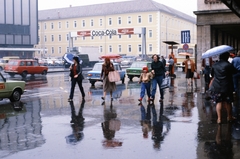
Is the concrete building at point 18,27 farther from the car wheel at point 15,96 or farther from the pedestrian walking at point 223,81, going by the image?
the pedestrian walking at point 223,81

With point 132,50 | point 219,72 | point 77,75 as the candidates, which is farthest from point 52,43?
point 219,72

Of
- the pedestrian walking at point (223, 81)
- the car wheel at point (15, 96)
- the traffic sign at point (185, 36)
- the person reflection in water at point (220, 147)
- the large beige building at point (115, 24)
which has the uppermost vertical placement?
the large beige building at point (115, 24)

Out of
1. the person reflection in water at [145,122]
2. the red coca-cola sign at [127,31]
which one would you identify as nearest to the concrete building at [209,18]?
the person reflection in water at [145,122]

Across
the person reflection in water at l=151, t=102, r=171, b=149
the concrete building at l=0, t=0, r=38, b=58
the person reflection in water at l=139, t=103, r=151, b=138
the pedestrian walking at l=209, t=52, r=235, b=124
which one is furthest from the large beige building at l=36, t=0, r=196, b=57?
the pedestrian walking at l=209, t=52, r=235, b=124

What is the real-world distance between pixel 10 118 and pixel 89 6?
8796 cm

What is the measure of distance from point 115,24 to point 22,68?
6001 cm

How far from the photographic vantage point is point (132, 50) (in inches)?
3558

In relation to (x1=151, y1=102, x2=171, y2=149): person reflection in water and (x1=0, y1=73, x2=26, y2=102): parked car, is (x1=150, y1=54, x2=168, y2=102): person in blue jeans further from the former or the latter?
(x1=0, y1=73, x2=26, y2=102): parked car

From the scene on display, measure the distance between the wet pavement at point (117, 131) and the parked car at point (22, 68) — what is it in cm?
2001

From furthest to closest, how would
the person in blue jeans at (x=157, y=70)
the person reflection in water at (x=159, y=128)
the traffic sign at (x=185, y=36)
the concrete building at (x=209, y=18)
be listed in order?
the traffic sign at (x=185, y=36)
the concrete building at (x=209, y=18)
the person in blue jeans at (x=157, y=70)
the person reflection in water at (x=159, y=128)

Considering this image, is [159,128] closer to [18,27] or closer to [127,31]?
[127,31]

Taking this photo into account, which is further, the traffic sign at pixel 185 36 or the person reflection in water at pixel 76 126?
the traffic sign at pixel 185 36

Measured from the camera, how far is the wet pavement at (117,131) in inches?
267

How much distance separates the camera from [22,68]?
33156mm
